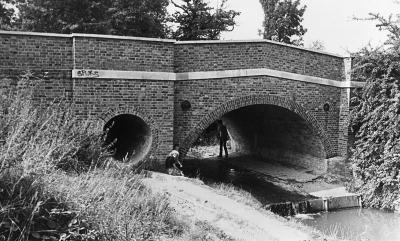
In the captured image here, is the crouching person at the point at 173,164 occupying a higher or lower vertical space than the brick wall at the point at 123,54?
lower

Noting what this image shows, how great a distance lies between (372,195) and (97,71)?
7745 millimetres

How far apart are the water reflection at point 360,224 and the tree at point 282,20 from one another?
17382 mm

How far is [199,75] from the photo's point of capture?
993 cm

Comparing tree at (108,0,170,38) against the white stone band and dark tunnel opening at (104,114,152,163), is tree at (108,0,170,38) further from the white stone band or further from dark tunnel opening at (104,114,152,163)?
the white stone band

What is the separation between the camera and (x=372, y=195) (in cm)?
1046

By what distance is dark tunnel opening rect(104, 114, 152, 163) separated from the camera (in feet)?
31.1

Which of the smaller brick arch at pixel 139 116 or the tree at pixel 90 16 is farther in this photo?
the tree at pixel 90 16

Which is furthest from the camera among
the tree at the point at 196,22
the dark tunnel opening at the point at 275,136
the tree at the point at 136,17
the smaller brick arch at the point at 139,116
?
the tree at the point at 196,22

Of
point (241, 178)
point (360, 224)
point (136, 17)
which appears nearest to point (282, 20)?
point (136, 17)

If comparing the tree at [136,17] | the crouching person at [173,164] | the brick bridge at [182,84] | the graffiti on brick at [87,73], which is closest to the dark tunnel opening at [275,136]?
the brick bridge at [182,84]

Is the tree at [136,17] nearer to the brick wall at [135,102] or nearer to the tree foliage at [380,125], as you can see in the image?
the brick wall at [135,102]

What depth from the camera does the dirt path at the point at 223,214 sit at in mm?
5465

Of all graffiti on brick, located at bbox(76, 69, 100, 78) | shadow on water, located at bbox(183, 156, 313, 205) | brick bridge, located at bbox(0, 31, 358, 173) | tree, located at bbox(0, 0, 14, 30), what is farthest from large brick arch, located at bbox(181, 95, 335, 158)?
tree, located at bbox(0, 0, 14, 30)

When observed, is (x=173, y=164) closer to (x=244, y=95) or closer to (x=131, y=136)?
(x=131, y=136)
